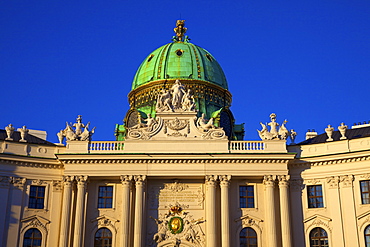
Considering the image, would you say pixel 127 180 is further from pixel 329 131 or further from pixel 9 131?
pixel 329 131

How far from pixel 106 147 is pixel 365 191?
1941cm

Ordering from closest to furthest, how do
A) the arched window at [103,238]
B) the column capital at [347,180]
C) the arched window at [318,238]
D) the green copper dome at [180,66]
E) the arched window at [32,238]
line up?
the arched window at [318,238] < the arched window at [32,238] < the column capital at [347,180] < the arched window at [103,238] < the green copper dome at [180,66]

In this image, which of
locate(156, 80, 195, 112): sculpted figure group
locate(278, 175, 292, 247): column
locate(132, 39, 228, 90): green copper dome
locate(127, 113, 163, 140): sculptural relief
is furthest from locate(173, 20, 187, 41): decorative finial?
locate(278, 175, 292, 247): column

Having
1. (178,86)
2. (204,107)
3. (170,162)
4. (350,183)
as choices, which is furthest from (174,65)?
(350,183)

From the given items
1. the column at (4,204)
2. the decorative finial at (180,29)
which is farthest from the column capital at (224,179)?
the decorative finial at (180,29)

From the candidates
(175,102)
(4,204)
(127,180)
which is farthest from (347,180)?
(4,204)

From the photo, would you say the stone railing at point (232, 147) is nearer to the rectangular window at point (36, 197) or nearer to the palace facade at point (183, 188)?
the palace facade at point (183, 188)

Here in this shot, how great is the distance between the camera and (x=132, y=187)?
38094 mm

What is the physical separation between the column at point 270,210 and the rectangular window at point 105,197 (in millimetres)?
11616

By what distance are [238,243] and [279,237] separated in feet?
9.79

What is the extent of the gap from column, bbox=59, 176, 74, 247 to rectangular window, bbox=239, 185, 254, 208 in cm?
1270

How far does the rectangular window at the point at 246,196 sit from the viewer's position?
3825 cm

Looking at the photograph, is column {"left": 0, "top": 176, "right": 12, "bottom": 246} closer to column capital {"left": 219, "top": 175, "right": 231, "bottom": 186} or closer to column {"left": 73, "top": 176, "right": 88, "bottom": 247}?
column {"left": 73, "top": 176, "right": 88, "bottom": 247}

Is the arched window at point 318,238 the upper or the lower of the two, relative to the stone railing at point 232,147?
lower
